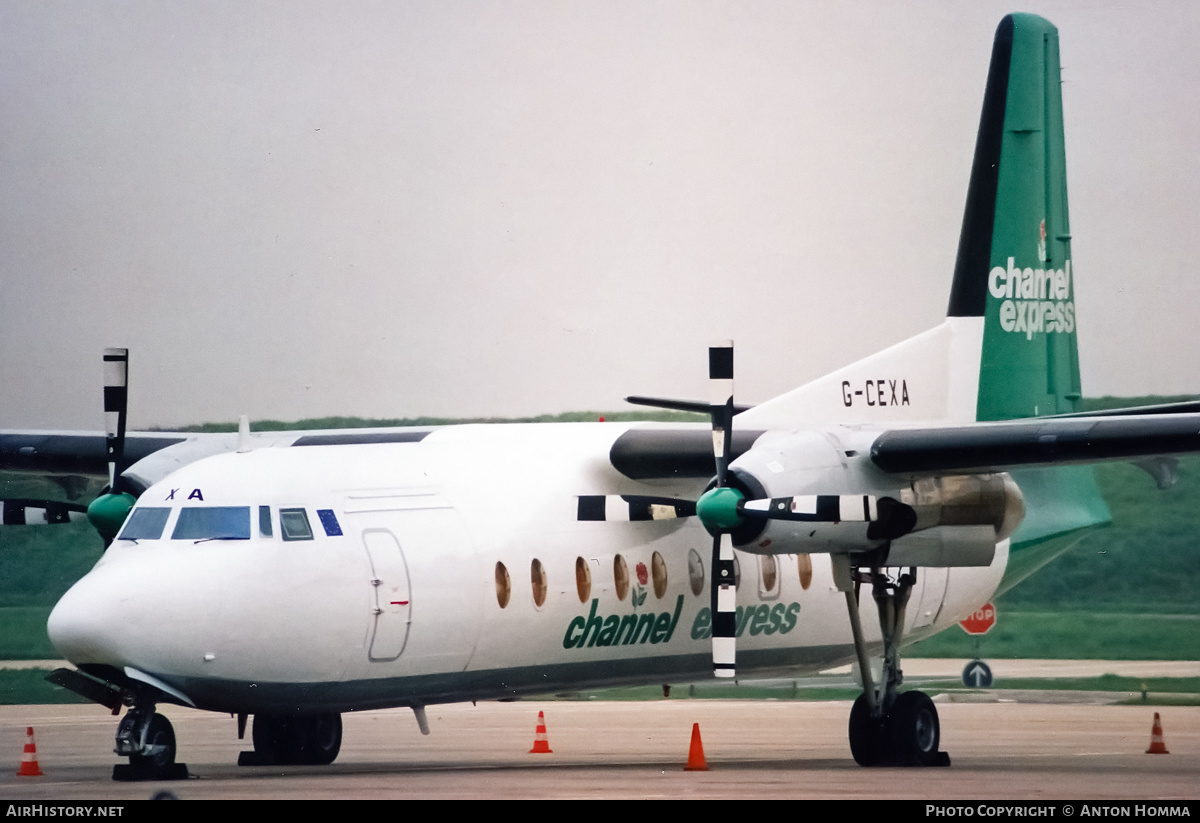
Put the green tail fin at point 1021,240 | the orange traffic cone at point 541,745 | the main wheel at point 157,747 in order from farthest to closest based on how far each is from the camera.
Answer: the green tail fin at point 1021,240 → the orange traffic cone at point 541,745 → the main wheel at point 157,747

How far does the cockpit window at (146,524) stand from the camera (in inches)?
461

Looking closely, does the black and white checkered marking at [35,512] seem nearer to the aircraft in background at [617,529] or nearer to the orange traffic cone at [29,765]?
the aircraft in background at [617,529]

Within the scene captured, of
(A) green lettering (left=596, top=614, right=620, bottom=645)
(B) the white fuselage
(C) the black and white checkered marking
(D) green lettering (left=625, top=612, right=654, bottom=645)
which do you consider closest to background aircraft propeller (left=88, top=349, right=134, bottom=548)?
(C) the black and white checkered marking

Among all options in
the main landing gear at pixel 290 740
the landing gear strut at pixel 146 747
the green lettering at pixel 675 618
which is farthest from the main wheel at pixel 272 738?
the green lettering at pixel 675 618

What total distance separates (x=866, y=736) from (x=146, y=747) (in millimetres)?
6079

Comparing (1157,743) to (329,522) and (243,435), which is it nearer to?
(329,522)

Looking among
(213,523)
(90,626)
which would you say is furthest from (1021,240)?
(90,626)

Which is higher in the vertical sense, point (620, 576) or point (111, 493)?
point (111, 493)

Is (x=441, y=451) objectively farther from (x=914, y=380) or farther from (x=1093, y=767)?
(x=1093, y=767)

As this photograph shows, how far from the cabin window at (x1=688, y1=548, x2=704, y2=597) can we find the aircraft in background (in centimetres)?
3

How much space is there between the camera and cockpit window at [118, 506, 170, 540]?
11.7 metres

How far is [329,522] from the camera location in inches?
476

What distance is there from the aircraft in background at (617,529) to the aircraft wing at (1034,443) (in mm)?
21
